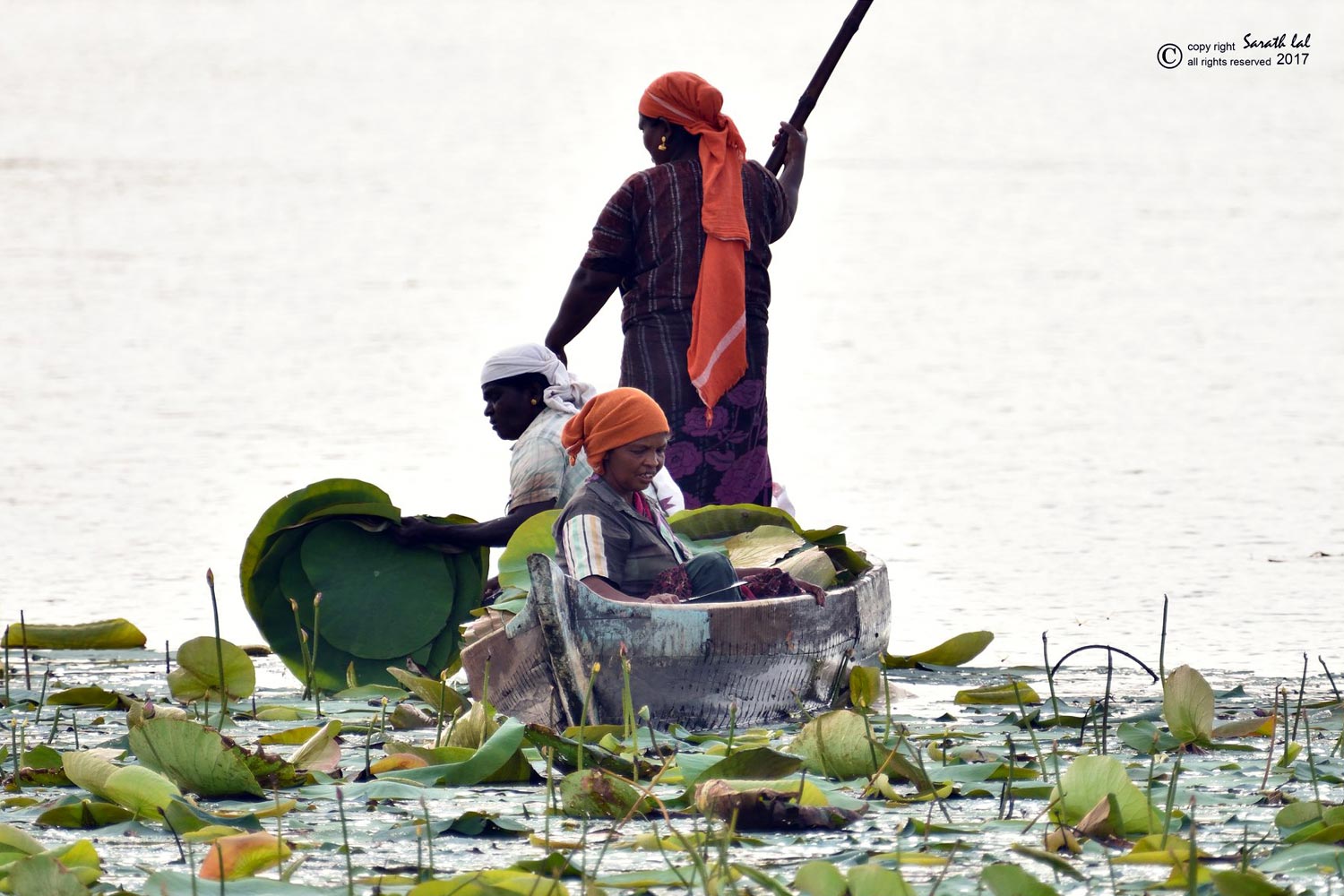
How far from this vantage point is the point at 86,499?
8.91 metres

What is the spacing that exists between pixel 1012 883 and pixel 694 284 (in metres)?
3.37

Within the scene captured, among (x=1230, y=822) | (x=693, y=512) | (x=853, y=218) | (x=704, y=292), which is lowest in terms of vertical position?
(x=1230, y=822)

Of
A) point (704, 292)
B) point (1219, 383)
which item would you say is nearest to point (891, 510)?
point (704, 292)

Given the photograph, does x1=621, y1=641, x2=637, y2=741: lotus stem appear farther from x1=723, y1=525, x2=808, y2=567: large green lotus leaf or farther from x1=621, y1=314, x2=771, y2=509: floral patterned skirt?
x1=621, y1=314, x2=771, y2=509: floral patterned skirt

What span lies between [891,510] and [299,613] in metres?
3.41

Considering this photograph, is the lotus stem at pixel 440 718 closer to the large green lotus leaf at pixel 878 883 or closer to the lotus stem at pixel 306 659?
the lotus stem at pixel 306 659

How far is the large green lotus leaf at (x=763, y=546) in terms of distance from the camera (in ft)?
18.6

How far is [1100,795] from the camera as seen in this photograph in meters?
3.83

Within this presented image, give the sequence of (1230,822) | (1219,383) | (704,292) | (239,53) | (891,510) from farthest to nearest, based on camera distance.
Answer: (239,53), (1219,383), (891,510), (704,292), (1230,822)

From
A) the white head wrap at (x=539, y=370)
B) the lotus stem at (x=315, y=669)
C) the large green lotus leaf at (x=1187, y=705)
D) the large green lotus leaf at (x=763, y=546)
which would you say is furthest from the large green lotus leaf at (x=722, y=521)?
the large green lotus leaf at (x=1187, y=705)

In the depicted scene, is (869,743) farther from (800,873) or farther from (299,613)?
(299,613)

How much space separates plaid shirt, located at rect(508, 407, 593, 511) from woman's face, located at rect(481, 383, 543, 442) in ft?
0.27

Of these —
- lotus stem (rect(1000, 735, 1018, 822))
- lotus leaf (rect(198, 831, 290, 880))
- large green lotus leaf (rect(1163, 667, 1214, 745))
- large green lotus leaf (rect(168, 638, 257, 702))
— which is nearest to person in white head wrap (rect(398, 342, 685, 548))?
large green lotus leaf (rect(168, 638, 257, 702))

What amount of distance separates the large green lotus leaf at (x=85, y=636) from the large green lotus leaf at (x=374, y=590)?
2.83 feet
